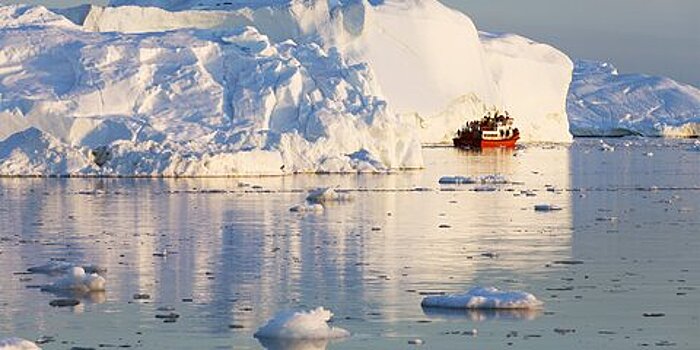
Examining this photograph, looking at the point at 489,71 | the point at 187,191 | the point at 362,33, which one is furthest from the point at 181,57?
the point at 489,71

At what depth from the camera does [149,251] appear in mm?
12930

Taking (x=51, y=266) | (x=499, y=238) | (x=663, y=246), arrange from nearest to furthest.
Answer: (x=51, y=266)
(x=663, y=246)
(x=499, y=238)

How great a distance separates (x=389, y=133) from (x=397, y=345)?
23149 mm

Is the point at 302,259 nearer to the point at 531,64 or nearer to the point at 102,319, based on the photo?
the point at 102,319

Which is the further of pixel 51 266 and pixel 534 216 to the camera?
pixel 534 216

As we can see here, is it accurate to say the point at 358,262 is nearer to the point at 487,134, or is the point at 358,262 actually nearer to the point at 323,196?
the point at 323,196

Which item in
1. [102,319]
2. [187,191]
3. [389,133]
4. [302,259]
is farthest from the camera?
[389,133]

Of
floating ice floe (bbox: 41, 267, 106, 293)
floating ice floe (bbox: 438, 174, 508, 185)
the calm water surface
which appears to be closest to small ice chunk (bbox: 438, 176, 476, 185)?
floating ice floe (bbox: 438, 174, 508, 185)

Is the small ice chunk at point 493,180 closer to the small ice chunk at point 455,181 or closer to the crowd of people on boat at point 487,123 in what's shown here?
the small ice chunk at point 455,181

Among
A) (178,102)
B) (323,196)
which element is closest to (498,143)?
(178,102)

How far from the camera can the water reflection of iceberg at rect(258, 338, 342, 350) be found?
25.2 ft

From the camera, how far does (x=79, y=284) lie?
9.96 m

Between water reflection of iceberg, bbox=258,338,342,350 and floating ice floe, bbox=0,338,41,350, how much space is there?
110 centimetres

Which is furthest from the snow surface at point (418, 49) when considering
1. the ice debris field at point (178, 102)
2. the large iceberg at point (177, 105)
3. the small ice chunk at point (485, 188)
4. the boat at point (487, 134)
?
the small ice chunk at point (485, 188)
